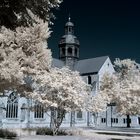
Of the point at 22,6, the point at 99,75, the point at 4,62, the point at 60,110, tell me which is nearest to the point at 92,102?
the point at 60,110

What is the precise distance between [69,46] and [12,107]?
2469 centimetres

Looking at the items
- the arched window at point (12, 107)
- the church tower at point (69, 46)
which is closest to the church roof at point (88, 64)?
the church tower at point (69, 46)

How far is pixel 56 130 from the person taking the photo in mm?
30438

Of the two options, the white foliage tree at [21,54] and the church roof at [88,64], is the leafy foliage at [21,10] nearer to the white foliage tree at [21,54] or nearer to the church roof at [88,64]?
the white foliage tree at [21,54]

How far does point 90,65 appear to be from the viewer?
75.2 meters

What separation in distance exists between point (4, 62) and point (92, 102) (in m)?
15.7

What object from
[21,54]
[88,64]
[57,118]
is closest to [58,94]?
[57,118]

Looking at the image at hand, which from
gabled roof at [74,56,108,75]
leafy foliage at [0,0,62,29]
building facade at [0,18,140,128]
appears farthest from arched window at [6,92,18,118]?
leafy foliage at [0,0,62,29]

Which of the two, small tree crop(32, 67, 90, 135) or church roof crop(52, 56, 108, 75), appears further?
church roof crop(52, 56, 108, 75)

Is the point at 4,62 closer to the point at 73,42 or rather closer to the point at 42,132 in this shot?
the point at 42,132

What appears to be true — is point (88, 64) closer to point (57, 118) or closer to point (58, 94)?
point (57, 118)

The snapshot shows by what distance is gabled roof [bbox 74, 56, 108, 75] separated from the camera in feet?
240

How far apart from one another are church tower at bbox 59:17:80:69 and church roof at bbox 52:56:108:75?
172 centimetres

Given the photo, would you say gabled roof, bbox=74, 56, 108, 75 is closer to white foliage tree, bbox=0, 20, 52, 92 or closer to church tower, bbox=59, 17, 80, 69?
church tower, bbox=59, 17, 80, 69
